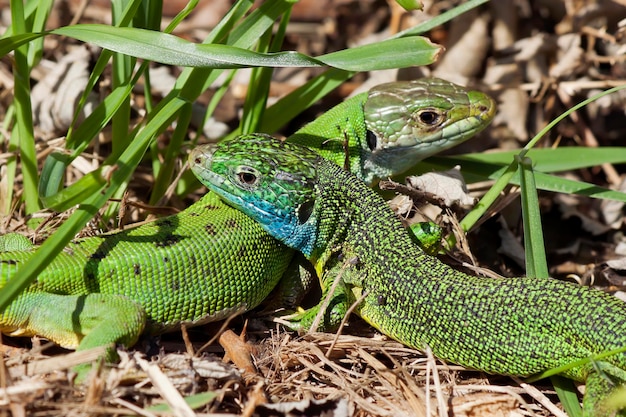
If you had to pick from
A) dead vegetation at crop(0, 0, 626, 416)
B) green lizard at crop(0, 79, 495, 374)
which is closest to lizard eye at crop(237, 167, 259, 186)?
green lizard at crop(0, 79, 495, 374)

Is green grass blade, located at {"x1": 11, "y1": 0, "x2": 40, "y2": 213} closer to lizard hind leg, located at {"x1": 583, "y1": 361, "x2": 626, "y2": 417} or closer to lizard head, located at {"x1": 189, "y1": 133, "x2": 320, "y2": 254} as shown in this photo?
lizard head, located at {"x1": 189, "y1": 133, "x2": 320, "y2": 254}

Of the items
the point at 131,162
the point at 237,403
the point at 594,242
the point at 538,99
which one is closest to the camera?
the point at 237,403

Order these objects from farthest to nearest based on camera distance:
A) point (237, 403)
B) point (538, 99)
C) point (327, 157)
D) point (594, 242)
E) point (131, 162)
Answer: point (538, 99), point (594, 242), point (327, 157), point (131, 162), point (237, 403)

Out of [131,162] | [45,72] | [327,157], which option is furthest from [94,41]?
[45,72]

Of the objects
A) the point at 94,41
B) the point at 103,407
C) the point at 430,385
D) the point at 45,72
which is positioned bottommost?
the point at 430,385

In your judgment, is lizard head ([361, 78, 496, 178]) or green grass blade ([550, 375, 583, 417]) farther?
lizard head ([361, 78, 496, 178])

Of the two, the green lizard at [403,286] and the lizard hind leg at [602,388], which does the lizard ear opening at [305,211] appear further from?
the lizard hind leg at [602,388]

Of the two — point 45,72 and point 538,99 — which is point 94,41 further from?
point 538,99
